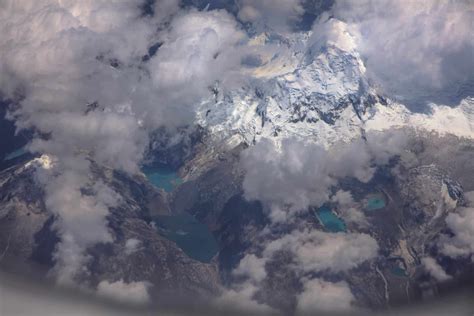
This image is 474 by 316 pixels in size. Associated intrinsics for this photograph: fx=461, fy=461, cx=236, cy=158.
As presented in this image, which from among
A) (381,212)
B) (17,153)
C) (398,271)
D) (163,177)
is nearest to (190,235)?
(163,177)

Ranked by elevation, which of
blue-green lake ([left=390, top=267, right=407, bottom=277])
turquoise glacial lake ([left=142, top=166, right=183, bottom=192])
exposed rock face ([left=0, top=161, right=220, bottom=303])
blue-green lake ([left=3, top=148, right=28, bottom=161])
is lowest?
blue-green lake ([left=390, top=267, right=407, bottom=277])

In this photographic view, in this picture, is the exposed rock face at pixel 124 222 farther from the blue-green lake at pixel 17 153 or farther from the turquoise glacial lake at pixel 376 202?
the turquoise glacial lake at pixel 376 202

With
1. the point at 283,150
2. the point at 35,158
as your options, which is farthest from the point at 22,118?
the point at 283,150

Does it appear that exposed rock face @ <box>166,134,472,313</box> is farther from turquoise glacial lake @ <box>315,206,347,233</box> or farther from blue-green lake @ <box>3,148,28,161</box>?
blue-green lake @ <box>3,148,28,161</box>

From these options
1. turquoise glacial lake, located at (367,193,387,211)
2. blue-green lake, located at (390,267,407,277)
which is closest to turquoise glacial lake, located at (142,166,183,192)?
turquoise glacial lake, located at (367,193,387,211)

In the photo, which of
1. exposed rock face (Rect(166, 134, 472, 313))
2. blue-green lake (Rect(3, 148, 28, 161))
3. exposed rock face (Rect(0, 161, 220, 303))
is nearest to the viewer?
exposed rock face (Rect(0, 161, 220, 303))

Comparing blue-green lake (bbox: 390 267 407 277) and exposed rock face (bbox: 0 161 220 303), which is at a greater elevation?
exposed rock face (bbox: 0 161 220 303)

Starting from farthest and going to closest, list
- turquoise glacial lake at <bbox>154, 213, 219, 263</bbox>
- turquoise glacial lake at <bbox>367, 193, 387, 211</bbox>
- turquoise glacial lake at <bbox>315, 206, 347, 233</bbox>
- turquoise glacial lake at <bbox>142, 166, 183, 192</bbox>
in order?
1. turquoise glacial lake at <bbox>142, 166, 183, 192</bbox>
2. turquoise glacial lake at <bbox>367, 193, 387, 211</bbox>
3. turquoise glacial lake at <bbox>315, 206, 347, 233</bbox>
4. turquoise glacial lake at <bbox>154, 213, 219, 263</bbox>
